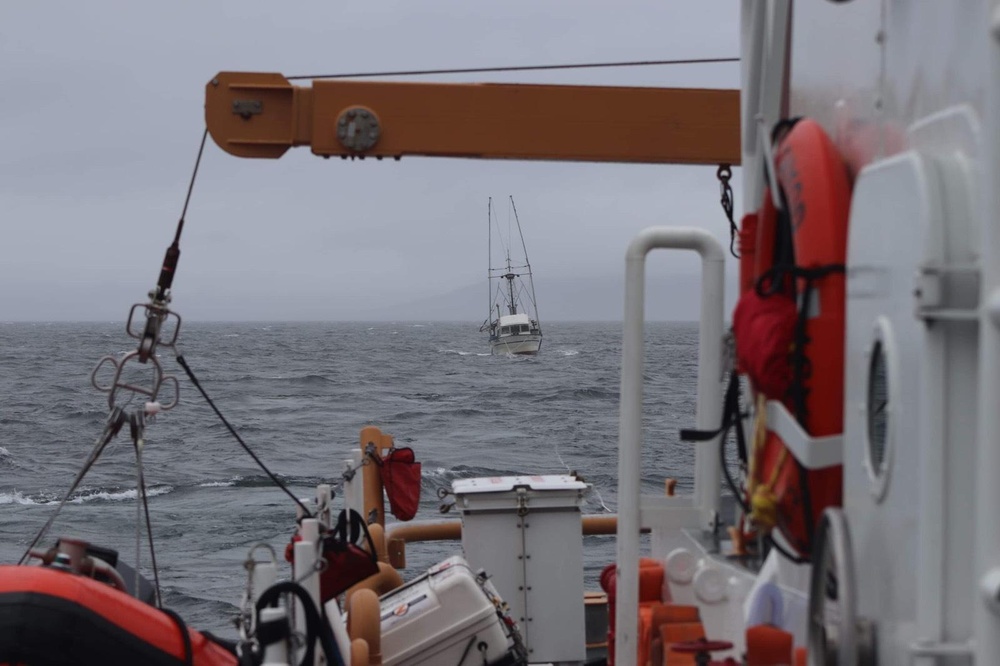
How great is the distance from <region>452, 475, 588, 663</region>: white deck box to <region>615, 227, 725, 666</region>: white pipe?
2.76 meters

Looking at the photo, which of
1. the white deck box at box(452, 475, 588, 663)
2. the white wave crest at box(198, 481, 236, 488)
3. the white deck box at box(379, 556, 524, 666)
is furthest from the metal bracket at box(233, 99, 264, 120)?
the white wave crest at box(198, 481, 236, 488)

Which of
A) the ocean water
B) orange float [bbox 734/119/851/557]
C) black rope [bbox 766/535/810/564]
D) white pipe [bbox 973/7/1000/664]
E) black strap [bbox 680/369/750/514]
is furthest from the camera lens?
the ocean water

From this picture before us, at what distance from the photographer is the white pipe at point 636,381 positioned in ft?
11.4

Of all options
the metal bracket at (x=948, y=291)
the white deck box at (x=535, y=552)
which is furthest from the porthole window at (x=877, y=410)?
the white deck box at (x=535, y=552)

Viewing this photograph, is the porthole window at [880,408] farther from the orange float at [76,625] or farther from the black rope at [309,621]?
the orange float at [76,625]

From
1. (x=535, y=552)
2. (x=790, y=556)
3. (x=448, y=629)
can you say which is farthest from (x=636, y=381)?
(x=535, y=552)

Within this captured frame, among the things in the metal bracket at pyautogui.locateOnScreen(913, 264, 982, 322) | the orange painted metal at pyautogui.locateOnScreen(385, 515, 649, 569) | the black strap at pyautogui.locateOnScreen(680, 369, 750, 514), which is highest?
the metal bracket at pyautogui.locateOnScreen(913, 264, 982, 322)

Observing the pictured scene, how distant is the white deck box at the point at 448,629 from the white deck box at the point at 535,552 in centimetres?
117

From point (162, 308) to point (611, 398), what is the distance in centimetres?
3631

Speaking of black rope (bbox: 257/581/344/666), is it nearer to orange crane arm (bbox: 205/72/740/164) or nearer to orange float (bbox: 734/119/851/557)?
orange float (bbox: 734/119/851/557)

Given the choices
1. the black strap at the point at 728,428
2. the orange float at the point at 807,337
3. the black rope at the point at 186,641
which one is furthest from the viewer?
the black rope at the point at 186,641

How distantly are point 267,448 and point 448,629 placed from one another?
2074 cm

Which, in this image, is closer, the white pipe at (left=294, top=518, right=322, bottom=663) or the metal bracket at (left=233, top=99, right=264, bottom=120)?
the white pipe at (left=294, top=518, right=322, bottom=663)

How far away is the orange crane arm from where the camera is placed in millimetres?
4453
